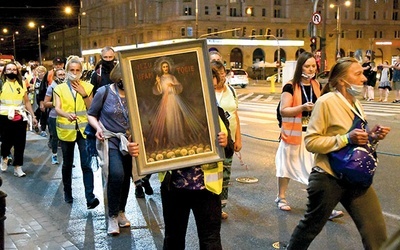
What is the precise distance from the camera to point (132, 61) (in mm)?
3297

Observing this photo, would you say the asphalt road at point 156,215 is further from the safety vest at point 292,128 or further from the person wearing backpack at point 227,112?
the safety vest at point 292,128

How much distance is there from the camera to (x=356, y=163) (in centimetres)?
358

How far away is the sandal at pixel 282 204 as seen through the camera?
6.19 m

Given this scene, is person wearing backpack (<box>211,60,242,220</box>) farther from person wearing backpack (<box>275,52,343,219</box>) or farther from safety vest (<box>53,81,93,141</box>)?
safety vest (<box>53,81,93,141</box>)

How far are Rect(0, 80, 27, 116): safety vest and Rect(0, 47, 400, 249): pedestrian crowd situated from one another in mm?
18

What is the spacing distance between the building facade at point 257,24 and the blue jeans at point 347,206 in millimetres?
70218

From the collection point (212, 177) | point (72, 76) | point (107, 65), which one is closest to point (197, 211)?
point (212, 177)

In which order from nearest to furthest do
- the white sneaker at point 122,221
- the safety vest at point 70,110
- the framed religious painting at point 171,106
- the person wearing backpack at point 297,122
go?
the framed religious painting at point 171,106 → the person wearing backpack at point 297,122 → the white sneaker at point 122,221 → the safety vest at point 70,110

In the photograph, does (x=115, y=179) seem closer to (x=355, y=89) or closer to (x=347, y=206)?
(x=347, y=206)

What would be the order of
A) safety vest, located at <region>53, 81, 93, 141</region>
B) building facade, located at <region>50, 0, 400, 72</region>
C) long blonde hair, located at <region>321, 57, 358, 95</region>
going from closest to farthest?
long blonde hair, located at <region>321, 57, 358, 95</region> < safety vest, located at <region>53, 81, 93, 141</region> < building facade, located at <region>50, 0, 400, 72</region>

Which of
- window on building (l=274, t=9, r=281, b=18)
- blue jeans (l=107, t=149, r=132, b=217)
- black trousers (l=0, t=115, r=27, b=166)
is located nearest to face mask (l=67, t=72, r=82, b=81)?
blue jeans (l=107, t=149, r=132, b=217)

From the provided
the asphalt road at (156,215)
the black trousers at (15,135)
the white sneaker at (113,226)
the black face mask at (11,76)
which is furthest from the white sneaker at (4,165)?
the white sneaker at (113,226)

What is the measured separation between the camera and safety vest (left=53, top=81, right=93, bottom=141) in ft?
21.6

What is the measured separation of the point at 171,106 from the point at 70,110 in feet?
12.1
